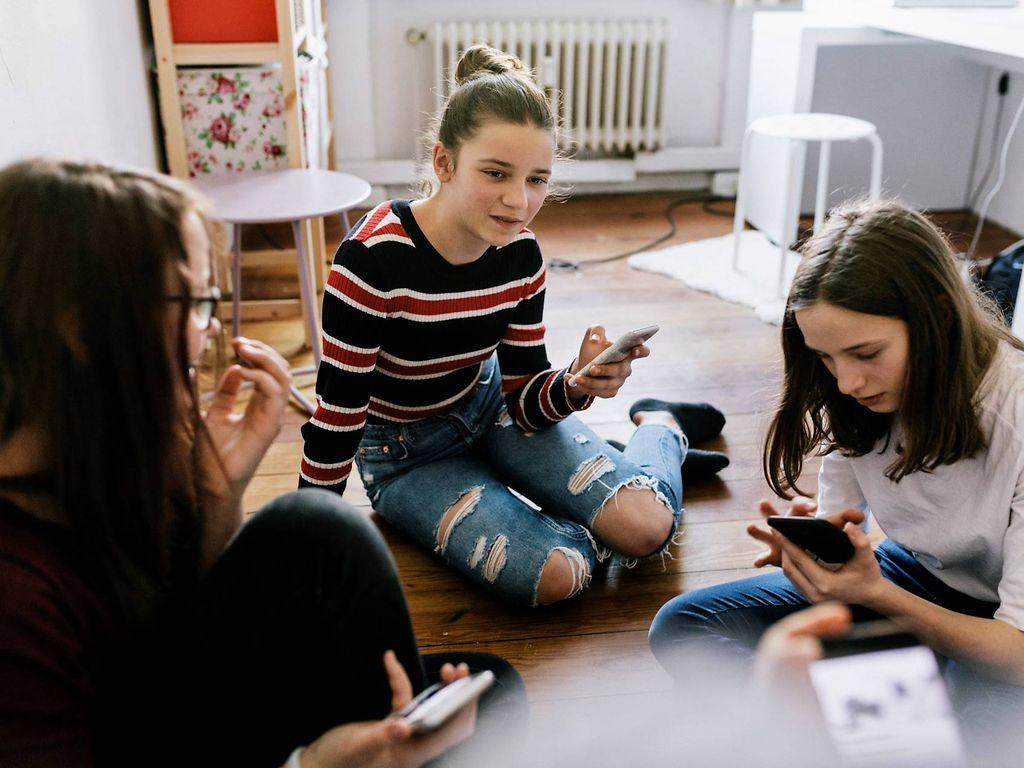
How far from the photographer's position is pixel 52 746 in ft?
2.30

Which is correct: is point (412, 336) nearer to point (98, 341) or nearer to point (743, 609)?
point (743, 609)

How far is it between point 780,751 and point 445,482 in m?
0.95

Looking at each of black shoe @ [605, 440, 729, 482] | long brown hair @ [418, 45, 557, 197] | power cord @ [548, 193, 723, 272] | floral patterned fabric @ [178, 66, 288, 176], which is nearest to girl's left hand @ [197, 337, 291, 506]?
long brown hair @ [418, 45, 557, 197]

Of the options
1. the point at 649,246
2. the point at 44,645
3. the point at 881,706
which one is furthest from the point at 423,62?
the point at 881,706

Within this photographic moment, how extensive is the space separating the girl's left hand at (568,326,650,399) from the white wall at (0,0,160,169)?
0.75m

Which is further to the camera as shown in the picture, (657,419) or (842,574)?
(657,419)

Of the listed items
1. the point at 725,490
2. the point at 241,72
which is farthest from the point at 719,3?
the point at 725,490

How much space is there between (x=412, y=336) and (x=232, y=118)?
1167mm

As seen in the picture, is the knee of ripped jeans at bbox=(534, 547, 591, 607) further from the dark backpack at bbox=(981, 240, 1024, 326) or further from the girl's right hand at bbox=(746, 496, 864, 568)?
the dark backpack at bbox=(981, 240, 1024, 326)

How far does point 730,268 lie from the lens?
2.92 metres

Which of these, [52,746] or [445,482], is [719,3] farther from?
[52,746]

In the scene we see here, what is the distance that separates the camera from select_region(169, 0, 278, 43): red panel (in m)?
2.24

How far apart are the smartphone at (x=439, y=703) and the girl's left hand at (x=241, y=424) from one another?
27 centimetres

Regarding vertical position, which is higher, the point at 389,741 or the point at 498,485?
the point at 389,741
